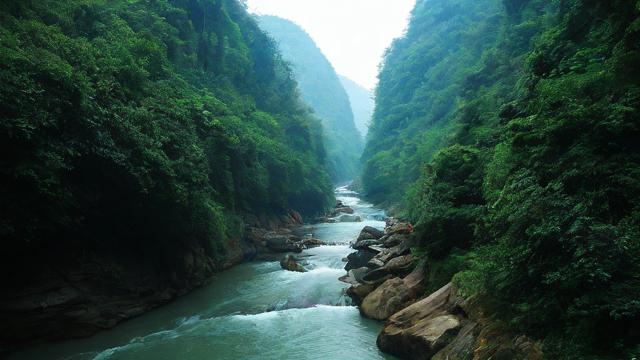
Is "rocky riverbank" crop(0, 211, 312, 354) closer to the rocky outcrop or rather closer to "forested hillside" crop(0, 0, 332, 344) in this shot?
"forested hillside" crop(0, 0, 332, 344)

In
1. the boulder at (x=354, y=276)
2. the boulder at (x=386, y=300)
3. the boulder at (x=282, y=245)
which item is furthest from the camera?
the boulder at (x=282, y=245)

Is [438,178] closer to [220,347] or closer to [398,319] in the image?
[398,319]

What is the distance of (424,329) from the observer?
32.0 feet

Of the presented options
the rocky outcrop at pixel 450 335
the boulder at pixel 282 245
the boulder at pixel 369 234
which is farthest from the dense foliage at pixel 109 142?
the rocky outcrop at pixel 450 335

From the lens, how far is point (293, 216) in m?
39.2

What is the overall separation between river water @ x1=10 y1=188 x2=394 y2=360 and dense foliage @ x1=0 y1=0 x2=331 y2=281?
8.59 ft

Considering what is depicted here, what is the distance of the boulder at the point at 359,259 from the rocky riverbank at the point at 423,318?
1.72 metres

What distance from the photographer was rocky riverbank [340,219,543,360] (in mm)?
7590

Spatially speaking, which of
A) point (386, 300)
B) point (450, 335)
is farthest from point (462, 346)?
point (386, 300)

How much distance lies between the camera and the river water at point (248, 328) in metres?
11.1

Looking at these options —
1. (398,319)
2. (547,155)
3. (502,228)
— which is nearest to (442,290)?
(398,319)

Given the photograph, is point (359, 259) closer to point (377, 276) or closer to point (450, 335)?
point (377, 276)

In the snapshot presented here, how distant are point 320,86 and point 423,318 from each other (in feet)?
508

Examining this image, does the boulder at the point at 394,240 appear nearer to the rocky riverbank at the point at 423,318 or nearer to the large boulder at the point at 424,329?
the rocky riverbank at the point at 423,318
